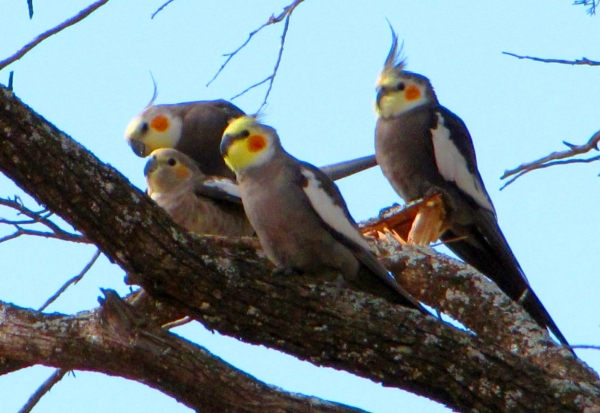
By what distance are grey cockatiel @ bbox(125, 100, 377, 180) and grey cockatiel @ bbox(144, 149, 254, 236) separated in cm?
68

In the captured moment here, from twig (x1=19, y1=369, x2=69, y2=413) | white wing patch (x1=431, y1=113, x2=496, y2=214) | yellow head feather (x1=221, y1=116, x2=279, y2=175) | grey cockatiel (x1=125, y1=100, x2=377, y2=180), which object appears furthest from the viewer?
grey cockatiel (x1=125, y1=100, x2=377, y2=180)

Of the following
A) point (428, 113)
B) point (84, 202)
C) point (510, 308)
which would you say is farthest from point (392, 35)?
point (84, 202)

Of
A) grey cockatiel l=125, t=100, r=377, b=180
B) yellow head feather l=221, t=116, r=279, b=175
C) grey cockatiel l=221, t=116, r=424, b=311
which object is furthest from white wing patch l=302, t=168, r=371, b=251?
grey cockatiel l=125, t=100, r=377, b=180

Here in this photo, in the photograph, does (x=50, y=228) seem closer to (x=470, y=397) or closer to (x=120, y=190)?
(x=120, y=190)

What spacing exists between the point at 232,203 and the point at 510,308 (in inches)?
95.7

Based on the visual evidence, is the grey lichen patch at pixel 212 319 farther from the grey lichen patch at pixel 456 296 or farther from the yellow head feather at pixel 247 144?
the grey lichen patch at pixel 456 296

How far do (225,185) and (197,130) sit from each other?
123 cm

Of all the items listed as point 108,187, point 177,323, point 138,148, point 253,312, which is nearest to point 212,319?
point 253,312

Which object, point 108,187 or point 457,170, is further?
point 457,170

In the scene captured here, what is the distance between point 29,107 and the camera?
2.92 metres

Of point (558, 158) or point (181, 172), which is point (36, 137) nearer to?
point (558, 158)

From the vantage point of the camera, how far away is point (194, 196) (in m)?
6.13

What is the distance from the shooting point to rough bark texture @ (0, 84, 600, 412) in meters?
3.05

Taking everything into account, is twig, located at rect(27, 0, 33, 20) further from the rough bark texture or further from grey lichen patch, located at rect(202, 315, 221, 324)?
grey lichen patch, located at rect(202, 315, 221, 324)
